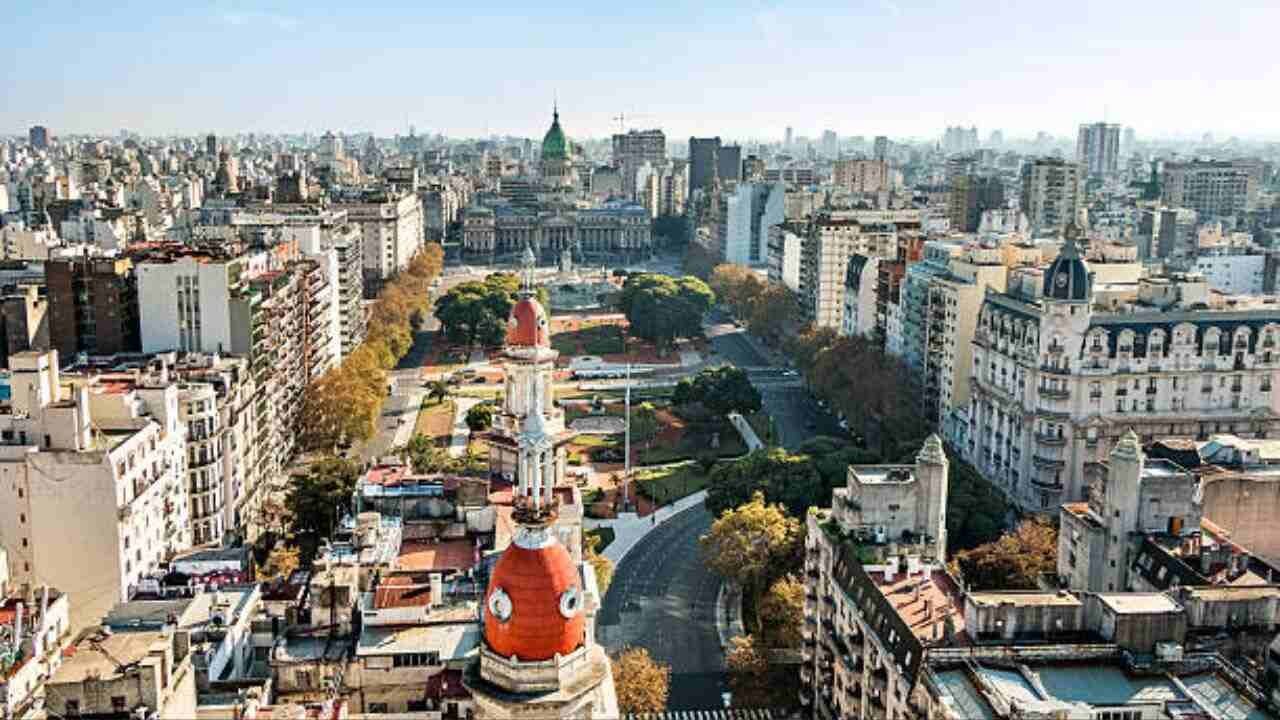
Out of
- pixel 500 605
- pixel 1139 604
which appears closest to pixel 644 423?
pixel 1139 604

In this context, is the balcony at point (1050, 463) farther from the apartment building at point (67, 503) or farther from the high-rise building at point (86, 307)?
the high-rise building at point (86, 307)

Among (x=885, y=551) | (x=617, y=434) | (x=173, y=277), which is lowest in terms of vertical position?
(x=617, y=434)

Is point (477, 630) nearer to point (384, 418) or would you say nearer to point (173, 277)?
point (173, 277)

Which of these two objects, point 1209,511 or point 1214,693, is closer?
point 1214,693

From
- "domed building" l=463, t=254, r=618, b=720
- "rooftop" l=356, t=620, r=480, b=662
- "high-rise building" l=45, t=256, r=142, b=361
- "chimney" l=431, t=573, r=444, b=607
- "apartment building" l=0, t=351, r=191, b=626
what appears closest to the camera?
"domed building" l=463, t=254, r=618, b=720

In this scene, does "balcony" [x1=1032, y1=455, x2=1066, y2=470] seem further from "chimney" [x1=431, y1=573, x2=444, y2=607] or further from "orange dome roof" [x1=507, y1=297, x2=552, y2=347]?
"chimney" [x1=431, y1=573, x2=444, y2=607]

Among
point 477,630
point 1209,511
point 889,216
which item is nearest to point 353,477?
point 477,630

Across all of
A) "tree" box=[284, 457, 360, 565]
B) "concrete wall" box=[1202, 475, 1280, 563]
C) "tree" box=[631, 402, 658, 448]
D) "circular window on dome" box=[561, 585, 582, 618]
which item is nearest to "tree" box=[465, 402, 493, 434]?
"tree" box=[631, 402, 658, 448]
